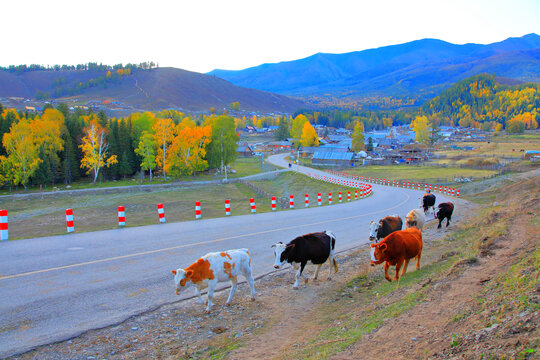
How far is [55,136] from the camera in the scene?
55.3m

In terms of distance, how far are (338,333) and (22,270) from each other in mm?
7500

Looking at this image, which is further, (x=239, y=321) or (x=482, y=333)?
(x=239, y=321)

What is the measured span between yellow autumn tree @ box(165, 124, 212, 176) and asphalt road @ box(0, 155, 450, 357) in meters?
45.5

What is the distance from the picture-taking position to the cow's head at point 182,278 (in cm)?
744

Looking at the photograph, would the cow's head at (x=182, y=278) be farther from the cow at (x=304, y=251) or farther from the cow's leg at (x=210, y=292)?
the cow at (x=304, y=251)

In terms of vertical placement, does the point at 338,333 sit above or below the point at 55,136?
below

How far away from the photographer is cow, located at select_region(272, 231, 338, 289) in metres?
8.91

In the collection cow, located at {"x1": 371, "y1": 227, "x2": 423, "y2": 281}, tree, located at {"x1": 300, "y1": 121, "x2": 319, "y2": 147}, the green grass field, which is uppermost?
tree, located at {"x1": 300, "y1": 121, "x2": 319, "y2": 147}

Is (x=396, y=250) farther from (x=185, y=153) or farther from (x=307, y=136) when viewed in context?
(x=307, y=136)

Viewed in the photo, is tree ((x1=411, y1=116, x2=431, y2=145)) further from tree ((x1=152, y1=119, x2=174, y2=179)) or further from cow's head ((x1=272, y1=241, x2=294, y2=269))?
cow's head ((x1=272, y1=241, x2=294, y2=269))

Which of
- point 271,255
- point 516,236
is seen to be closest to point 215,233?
point 271,255

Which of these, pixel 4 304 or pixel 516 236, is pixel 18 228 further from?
pixel 516 236

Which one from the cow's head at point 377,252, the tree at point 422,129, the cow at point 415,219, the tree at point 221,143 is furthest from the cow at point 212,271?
the tree at point 422,129

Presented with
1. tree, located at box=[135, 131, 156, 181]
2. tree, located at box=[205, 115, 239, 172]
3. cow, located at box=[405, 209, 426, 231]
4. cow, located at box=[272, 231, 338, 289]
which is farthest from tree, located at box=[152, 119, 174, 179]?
cow, located at box=[272, 231, 338, 289]
